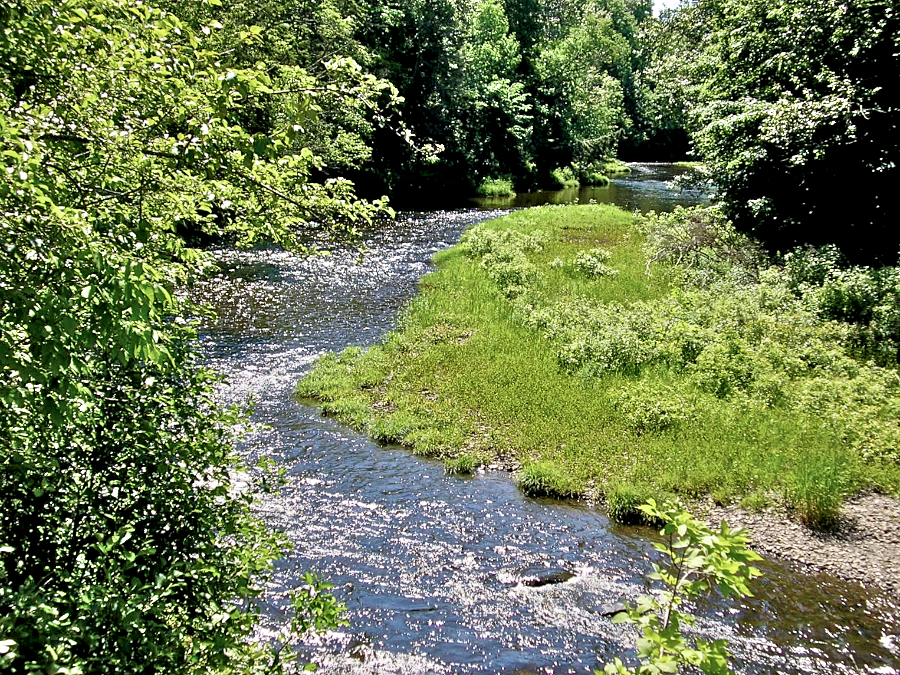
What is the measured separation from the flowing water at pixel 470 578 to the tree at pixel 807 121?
12.4 m

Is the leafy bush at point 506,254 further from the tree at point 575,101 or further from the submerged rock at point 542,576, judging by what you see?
the tree at point 575,101

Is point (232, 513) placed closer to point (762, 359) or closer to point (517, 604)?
point (517, 604)

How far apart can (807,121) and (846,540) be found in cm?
1150

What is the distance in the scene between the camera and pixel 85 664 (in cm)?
345

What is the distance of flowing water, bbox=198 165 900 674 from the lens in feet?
22.4

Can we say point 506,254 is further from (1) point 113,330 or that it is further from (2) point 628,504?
(1) point 113,330

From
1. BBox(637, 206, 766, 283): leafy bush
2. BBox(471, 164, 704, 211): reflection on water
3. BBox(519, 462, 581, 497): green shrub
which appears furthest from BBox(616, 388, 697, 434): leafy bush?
BBox(471, 164, 704, 211): reflection on water

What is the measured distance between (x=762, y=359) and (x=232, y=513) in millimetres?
10731

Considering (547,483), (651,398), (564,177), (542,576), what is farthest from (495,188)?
(542,576)

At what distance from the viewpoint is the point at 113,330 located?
9.66 ft

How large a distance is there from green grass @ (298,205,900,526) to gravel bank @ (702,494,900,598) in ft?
0.81

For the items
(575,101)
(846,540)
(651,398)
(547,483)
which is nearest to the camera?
(846,540)

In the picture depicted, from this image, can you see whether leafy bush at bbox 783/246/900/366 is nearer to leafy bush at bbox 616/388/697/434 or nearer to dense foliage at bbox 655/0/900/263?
dense foliage at bbox 655/0/900/263

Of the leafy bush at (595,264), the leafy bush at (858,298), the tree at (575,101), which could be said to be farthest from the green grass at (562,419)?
the tree at (575,101)
